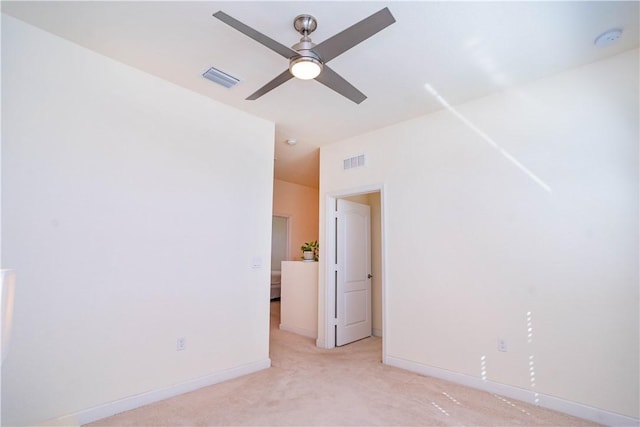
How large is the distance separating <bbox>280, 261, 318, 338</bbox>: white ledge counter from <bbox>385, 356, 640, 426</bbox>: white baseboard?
63.7 inches

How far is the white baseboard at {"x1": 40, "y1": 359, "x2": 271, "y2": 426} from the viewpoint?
237 centimetres

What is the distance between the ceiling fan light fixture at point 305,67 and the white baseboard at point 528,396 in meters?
3.06

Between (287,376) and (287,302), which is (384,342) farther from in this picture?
(287,302)

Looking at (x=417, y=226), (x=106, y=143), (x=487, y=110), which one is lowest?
(x=417, y=226)

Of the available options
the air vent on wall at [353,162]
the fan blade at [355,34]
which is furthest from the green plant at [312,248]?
the fan blade at [355,34]

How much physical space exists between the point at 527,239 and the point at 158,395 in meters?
3.49

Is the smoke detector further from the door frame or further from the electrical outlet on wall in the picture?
the electrical outlet on wall

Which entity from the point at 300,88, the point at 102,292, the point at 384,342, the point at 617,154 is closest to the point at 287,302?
the point at 384,342

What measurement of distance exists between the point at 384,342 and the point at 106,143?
3.45 m

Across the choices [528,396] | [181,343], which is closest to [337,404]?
[181,343]

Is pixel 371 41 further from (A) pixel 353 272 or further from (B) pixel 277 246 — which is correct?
(B) pixel 277 246

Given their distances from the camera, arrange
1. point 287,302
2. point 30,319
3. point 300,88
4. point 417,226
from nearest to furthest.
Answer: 1. point 30,319
2. point 300,88
3. point 417,226
4. point 287,302

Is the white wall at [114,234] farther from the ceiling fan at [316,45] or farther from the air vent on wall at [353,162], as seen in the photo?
the air vent on wall at [353,162]

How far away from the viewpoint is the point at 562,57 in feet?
8.45
